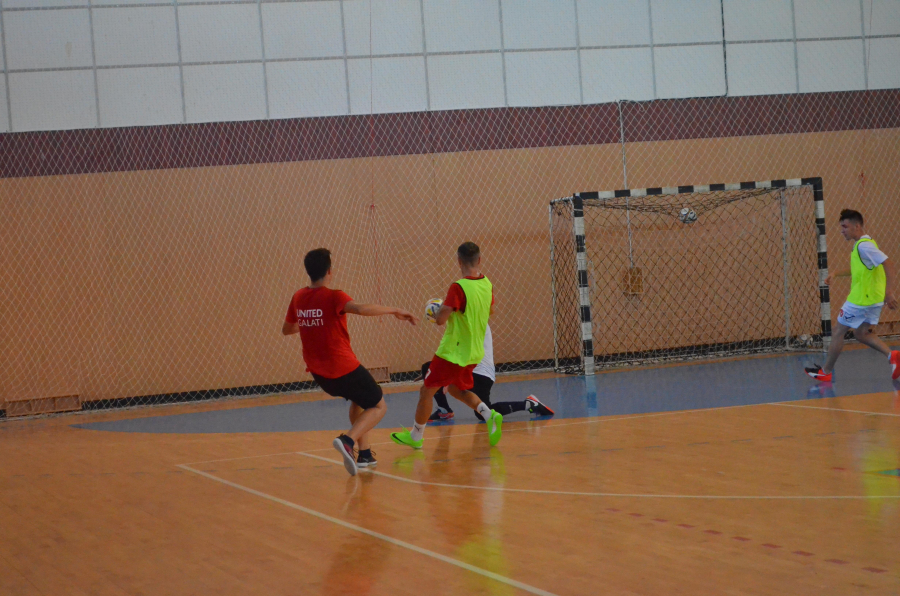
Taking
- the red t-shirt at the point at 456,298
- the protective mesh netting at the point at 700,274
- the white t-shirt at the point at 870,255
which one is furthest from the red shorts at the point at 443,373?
the protective mesh netting at the point at 700,274

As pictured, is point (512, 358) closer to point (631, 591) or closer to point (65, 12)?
point (65, 12)

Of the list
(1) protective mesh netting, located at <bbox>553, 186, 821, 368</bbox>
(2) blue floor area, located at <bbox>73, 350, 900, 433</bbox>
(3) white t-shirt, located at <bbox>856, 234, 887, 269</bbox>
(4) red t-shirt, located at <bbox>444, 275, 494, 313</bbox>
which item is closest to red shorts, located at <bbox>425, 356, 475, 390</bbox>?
(4) red t-shirt, located at <bbox>444, 275, 494, 313</bbox>

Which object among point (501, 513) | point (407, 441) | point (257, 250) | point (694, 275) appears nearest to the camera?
point (501, 513)

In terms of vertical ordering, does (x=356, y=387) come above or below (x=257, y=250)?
below

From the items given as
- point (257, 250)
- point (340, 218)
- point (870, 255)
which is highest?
point (340, 218)

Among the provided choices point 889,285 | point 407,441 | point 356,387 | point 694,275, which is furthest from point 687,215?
point 356,387

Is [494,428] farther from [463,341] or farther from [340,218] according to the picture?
[340,218]

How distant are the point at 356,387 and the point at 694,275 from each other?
8.75 metres

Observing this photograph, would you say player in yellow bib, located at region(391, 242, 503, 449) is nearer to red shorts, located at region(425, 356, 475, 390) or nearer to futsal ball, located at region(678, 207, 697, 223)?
red shorts, located at region(425, 356, 475, 390)

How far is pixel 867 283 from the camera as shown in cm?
933

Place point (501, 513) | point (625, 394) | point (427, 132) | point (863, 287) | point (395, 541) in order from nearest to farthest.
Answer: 1. point (395, 541)
2. point (501, 513)
3. point (863, 287)
4. point (625, 394)
5. point (427, 132)

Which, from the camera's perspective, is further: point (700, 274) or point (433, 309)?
point (700, 274)

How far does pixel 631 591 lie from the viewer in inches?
139

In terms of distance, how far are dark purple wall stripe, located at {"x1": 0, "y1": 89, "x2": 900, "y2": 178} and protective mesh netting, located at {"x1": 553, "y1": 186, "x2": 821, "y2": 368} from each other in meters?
1.07
